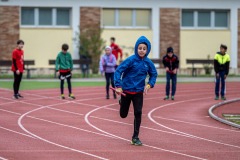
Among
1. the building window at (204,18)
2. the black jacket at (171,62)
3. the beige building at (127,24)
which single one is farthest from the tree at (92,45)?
the black jacket at (171,62)

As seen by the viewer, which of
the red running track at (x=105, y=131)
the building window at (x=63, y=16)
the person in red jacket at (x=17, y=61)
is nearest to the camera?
the red running track at (x=105, y=131)

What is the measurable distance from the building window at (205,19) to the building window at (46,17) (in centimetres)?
748

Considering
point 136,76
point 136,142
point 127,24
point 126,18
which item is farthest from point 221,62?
point 127,24

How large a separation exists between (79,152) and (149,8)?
3736cm

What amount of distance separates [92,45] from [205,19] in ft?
25.9

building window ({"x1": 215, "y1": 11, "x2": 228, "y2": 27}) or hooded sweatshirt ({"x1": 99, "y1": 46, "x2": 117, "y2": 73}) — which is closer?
hooded sweatshirt ({"x1": 99, "y1": 46, "x2": 117, "y2": 73})

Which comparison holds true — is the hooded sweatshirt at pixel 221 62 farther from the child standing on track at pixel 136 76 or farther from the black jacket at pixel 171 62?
the child standing on track at pixel 136 76

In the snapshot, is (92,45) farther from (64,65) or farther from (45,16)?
(64,65)

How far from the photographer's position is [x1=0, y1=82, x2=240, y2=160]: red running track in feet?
42.1

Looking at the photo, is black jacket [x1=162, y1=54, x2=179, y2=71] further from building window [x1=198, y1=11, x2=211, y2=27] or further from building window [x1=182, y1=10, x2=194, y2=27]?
building window [x1=198, y1=11, x2=211, y2=27]

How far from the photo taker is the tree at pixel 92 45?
47.7 m

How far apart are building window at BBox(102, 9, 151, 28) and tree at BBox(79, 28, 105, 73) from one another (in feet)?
5.02

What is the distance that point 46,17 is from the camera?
1917 inches

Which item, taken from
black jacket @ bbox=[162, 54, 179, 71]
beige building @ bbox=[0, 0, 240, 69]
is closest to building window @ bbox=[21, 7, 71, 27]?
beige building @ bbox=[0, 0, 240, 69]
